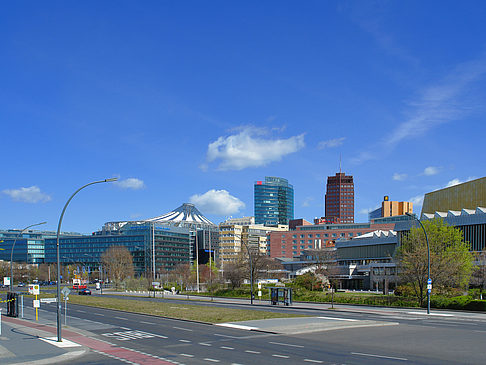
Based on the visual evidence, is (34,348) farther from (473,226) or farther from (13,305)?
(473,226)

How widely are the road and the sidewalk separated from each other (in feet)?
5.13

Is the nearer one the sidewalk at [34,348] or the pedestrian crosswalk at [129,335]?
the sidewalk at [34,348]

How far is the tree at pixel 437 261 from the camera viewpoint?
1991 inches

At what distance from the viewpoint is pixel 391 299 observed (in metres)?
54.0

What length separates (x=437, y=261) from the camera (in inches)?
2060

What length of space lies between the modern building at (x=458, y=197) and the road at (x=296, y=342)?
68.5 m

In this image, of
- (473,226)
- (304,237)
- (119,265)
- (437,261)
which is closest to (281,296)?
(437,261)

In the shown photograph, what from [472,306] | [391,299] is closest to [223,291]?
[391,299]

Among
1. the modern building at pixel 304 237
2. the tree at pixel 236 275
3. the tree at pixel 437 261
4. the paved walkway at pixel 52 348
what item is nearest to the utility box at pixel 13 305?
the paved walkway at pixel 52 348

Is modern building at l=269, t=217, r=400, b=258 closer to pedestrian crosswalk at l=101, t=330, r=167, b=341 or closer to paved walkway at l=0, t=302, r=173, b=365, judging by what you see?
pedestrian crosswalk at l=101, t=330, r=167, b=341

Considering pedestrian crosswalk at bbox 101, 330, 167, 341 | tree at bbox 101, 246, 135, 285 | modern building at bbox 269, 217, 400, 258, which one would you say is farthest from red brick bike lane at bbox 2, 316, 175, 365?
modern building at bbox 269, 217, 400, 258

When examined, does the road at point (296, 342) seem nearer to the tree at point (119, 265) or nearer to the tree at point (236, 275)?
the tree at point (236, 275)

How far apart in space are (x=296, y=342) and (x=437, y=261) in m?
33.7

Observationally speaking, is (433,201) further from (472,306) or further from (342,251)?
(472,306)
